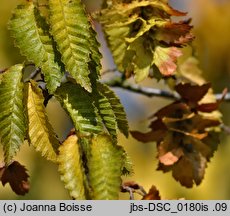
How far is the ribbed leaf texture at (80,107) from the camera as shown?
1461 millimetres

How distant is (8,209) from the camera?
1.70 m

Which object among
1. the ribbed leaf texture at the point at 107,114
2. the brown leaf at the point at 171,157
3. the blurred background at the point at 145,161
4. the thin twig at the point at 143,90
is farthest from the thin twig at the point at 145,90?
the blurred background at the point at 145,161

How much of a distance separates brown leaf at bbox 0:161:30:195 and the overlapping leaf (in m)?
0.37

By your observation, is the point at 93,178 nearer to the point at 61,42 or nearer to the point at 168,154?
the point at 61,42

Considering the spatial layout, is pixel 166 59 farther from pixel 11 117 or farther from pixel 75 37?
pixel 11 117

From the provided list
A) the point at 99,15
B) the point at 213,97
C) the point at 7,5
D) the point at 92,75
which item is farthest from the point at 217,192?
the point at 92,75

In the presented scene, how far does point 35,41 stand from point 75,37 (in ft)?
0.27

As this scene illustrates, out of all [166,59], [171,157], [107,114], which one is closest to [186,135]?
[171,157]

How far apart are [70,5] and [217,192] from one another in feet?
14.0

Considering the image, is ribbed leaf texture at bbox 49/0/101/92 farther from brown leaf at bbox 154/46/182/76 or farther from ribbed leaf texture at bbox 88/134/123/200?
brown leaf at bbox 154/46/182/76

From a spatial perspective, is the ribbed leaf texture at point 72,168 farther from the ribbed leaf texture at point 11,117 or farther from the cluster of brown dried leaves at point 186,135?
the cluster of brown dried leaves at point 186,135

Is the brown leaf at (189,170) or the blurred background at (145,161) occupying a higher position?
the brown leaf at (189,170)

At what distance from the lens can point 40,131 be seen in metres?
1.48

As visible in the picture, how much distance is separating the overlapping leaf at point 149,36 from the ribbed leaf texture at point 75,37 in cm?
31
